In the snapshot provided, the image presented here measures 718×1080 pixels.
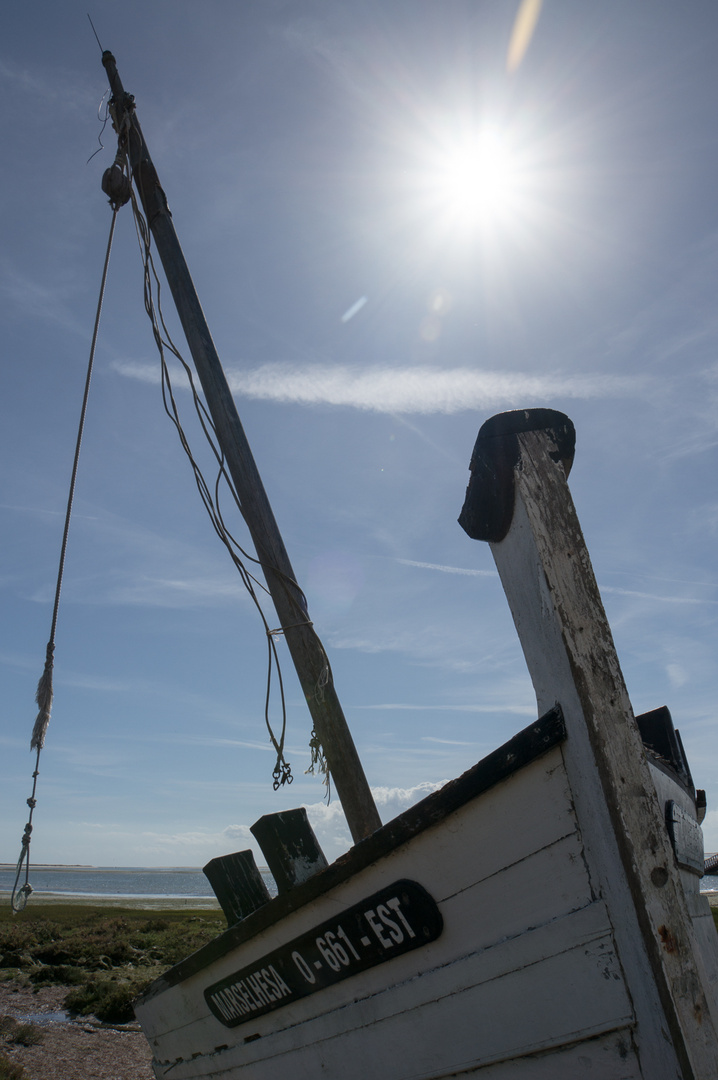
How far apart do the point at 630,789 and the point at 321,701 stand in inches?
80.0

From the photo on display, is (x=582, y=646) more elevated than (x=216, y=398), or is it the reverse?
(x=216, y=398)

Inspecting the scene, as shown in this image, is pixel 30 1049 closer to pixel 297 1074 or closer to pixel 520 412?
pixel 297 1074

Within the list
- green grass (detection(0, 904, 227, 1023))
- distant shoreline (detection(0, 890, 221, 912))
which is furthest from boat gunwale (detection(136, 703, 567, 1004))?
distant shoreline (detection(0, 890, 221, 912))

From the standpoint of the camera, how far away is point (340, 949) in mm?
2205

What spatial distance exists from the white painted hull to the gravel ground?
8596 millimetres

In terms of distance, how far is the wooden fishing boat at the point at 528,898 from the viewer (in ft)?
4.93

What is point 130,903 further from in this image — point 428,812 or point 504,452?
point 504,452

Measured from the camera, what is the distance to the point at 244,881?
9.88 feet

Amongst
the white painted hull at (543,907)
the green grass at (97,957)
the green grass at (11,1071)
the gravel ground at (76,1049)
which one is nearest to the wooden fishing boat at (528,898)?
the white painted hull at (543,907)

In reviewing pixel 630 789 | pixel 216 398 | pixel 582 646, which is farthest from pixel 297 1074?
pixel 216 398

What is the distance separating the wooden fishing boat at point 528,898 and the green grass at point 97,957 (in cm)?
1213

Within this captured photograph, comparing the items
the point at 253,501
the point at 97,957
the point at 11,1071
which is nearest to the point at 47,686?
the point at 253,501

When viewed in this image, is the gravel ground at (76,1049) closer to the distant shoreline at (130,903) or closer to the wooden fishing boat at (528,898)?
the wooden fishing boat at (528,898)

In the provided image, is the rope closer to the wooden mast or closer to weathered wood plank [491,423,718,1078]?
the wooden mast
